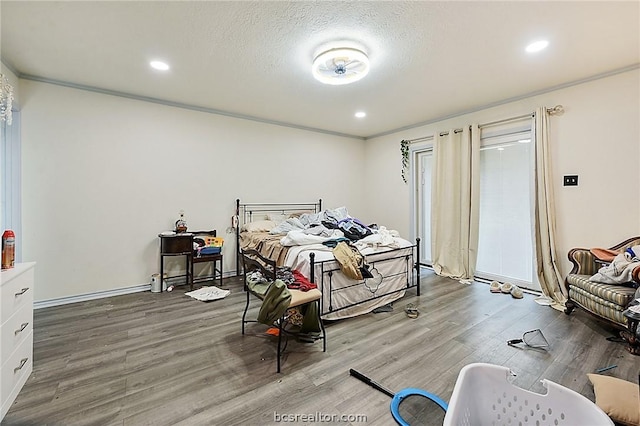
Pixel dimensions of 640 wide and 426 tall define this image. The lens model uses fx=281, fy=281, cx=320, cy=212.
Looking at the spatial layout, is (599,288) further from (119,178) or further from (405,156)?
(119,178)

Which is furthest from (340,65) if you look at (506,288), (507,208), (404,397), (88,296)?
(88,296)

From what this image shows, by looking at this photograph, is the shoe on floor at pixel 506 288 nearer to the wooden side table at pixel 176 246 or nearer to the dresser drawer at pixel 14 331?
the wooden side table at pixel 176 246

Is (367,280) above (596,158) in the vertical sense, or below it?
below

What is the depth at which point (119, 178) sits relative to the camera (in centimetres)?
377

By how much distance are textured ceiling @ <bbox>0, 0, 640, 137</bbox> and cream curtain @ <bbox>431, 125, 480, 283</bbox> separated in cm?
82

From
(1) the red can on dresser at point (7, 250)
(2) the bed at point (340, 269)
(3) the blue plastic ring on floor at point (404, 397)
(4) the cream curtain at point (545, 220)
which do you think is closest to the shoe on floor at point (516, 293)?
(4) the cream curtain at point (545, 220)

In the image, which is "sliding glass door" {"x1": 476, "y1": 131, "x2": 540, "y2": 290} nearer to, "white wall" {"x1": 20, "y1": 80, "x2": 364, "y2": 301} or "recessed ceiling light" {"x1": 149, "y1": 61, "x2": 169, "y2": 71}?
"white wall" {"x1": 20, "y1": 80, "x2": 364, "y2": 301}

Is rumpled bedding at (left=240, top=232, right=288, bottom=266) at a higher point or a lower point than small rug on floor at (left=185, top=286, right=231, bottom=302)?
higher

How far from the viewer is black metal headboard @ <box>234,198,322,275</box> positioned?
4.73m

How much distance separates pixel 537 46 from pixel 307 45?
215 cm

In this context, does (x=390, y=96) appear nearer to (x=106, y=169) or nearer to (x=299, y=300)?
(x=299, y=300)

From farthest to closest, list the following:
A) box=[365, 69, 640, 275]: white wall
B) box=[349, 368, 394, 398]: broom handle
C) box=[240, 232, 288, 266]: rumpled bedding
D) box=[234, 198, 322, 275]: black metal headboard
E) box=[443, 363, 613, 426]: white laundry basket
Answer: box=[234, 198, 322, 275]: black metal headboard < box=[240, 232, 288, 266]: rumpled bedding < box=[365, 69, 640, 275]: white wall < box=[349, 368, 394, 398]: broom handle < box=[443, 363, 613, 426]: white laundry basket

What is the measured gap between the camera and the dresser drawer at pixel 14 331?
1422mm

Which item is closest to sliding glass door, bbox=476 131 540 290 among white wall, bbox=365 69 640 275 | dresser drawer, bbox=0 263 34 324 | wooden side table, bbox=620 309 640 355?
white wall, bbox=365 69 640 275
